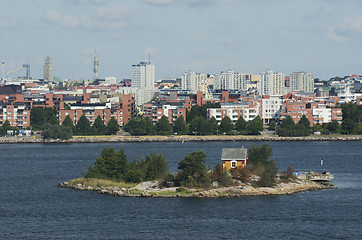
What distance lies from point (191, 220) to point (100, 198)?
556 cm

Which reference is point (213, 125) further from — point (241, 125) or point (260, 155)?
point (260, 155)

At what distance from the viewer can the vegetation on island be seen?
34.5 metres

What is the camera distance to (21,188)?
3856 cm

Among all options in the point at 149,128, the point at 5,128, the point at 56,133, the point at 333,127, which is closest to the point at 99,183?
the point at 56,133

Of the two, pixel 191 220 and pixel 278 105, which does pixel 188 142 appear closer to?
pixel 278 105

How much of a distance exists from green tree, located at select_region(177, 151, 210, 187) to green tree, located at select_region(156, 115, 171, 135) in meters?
42.1

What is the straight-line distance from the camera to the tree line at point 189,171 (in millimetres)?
34500

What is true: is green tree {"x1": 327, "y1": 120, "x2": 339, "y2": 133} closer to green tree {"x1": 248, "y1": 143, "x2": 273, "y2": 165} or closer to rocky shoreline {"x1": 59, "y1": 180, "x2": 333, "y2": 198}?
green tree {"x1": 248, "y1": 143, "x2": 273, "y2": 165}

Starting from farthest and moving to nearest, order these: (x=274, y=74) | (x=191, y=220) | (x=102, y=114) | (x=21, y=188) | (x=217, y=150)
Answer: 1. (x=274, y=74)
2. (x=102, y=114)
3. (x=217, y=150)
4. (x=21, y=188)
5. (x=191, y=220)

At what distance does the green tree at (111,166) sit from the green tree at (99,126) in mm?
39981

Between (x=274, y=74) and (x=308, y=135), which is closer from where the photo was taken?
(x=308, y=135)

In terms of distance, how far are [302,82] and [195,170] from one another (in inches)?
4764

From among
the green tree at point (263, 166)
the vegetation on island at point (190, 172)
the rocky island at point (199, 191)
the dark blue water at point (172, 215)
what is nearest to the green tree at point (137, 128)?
the dark blue water at point (172, 215)

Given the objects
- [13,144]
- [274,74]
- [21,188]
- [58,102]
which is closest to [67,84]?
[274,74]
